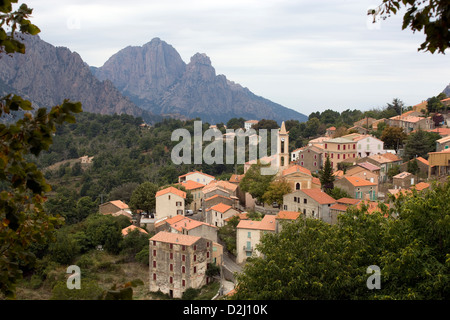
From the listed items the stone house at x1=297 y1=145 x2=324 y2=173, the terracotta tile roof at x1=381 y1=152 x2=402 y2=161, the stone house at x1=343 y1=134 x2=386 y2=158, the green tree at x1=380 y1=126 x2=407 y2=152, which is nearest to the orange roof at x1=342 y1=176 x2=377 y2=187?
the terracotta tile roof at x1=381 y1=152 x2=402 y2=161

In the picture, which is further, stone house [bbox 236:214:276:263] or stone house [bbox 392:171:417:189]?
stone house [bbox 392:171:417:189]

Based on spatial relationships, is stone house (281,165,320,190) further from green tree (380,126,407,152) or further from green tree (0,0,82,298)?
green tree (0,0,82,298)

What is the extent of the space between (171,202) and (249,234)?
9.78 meters

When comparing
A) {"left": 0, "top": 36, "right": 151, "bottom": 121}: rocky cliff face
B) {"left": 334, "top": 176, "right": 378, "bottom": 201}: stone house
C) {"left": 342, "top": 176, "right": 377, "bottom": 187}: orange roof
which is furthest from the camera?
{"left": 0, "top": 36, "right": 151, "bottom": 121}: rocky cliff face

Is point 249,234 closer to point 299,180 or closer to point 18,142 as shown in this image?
point 299,180

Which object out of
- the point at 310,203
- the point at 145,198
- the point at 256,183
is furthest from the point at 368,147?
the point at 145,198

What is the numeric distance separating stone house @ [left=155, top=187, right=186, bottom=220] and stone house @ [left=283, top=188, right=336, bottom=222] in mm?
9286

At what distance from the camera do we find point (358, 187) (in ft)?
94.6

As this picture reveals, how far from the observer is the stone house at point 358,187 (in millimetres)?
28766

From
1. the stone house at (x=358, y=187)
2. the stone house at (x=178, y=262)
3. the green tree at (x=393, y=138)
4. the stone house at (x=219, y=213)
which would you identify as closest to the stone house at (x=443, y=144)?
the green tree at (x=393, y=138)

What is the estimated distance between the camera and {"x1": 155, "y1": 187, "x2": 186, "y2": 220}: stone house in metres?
33.8

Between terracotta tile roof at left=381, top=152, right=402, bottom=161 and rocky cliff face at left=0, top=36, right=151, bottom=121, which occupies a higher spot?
rocky cliff face at left=0, top=36, right=151, bottom=121
